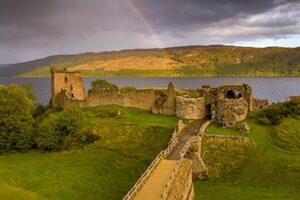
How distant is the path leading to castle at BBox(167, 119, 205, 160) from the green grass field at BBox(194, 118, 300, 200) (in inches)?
155

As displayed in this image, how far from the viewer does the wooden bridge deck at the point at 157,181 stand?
83.6ft

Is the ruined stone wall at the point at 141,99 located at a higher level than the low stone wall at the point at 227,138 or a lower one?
higher

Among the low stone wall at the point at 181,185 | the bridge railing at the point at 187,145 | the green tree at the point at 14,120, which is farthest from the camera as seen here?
the green tree at the point at 14,120

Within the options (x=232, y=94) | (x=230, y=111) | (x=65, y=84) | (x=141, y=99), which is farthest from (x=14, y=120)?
(x=232, y=94)

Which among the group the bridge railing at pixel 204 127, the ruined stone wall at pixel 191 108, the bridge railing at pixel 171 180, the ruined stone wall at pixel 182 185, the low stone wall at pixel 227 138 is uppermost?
the ruined stone wall at pixel 191 108

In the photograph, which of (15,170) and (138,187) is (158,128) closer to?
(15,170)

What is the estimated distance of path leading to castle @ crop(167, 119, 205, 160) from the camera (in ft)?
118

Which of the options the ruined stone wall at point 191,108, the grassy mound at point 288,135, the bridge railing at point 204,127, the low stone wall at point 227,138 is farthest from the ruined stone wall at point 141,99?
the grassy mound at point 288,135

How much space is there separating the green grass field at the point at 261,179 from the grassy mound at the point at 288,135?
93 cm

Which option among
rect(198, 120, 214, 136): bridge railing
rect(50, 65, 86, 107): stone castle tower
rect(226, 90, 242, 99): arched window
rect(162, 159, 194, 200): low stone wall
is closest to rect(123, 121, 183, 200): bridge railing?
rect(162, 159, 194, 200): low stone wall

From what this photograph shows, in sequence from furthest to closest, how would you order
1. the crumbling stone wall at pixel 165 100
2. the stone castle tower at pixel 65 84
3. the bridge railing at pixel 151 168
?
the stone castle tower at pixel 65 84 < the crumbling stone wall at pixel 165 100 < the bridge railing at pixel 151 168

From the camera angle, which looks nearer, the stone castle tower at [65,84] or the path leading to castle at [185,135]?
the path leading to castle at [185,135]

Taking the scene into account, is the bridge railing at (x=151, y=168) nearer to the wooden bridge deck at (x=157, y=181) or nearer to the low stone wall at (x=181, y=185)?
the wooden bridge deck at (x=157, y=181)

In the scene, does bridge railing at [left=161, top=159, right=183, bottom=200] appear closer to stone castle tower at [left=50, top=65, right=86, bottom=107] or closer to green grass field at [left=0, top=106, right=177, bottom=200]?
green grass field at [left=0, top=106, right=177, bottom=200]
